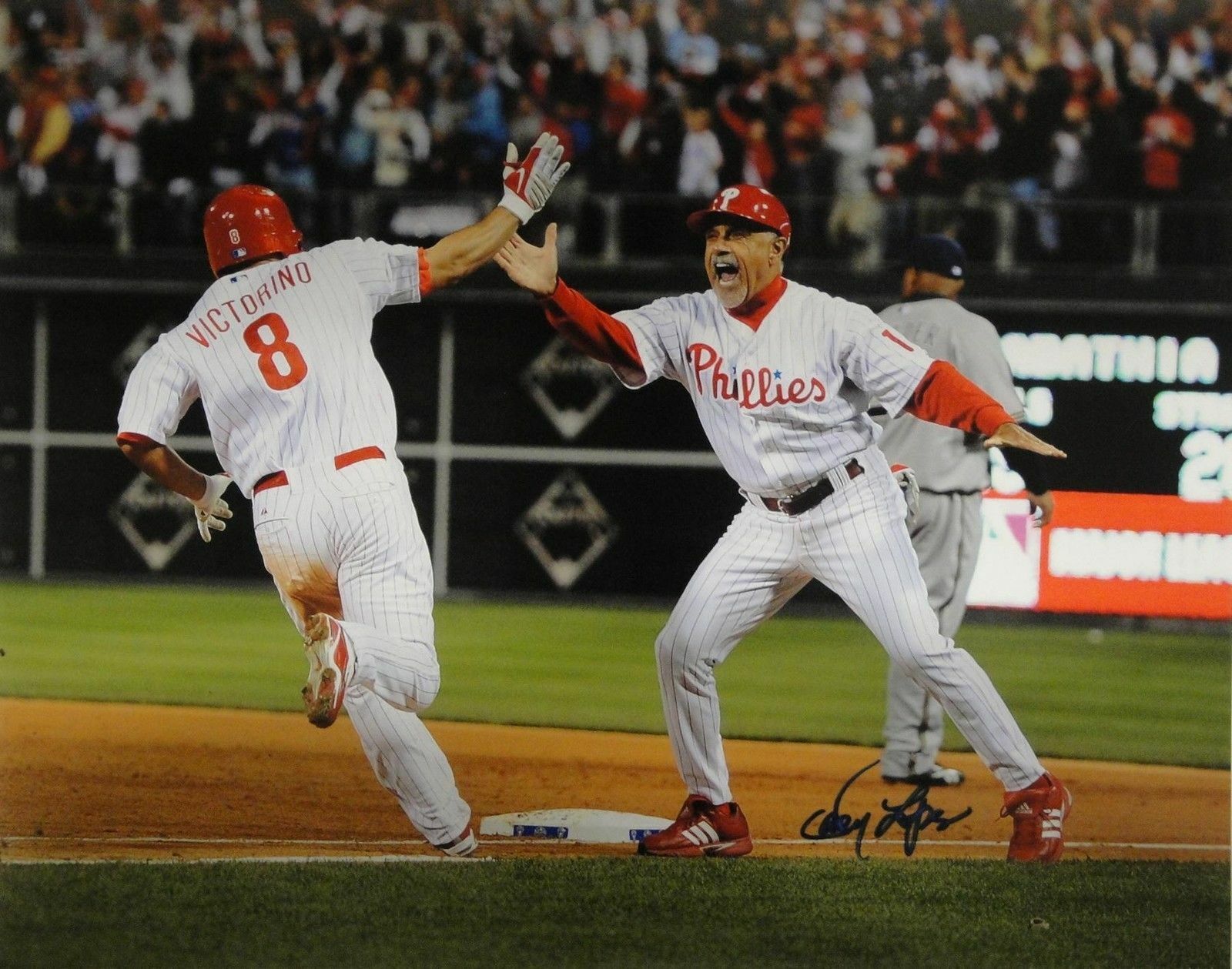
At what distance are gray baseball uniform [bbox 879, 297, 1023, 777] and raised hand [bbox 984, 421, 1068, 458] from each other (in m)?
1.12

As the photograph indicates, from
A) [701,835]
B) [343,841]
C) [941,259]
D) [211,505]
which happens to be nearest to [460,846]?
[343,841]

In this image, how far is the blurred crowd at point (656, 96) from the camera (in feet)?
26.6

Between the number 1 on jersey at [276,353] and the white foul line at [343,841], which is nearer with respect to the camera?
the number 1 on jersey at [276,353]

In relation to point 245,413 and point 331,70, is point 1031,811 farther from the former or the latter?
point 331,70

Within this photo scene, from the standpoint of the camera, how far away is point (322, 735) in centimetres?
573

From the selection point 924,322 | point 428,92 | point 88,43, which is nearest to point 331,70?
point 428,92

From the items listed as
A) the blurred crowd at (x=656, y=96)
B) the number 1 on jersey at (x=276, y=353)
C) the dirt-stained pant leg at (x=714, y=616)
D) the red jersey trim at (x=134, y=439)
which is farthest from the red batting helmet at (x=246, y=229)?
the blurred crowd at (x=656, y=96)

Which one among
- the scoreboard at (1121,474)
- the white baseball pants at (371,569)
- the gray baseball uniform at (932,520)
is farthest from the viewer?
the scoreboard at (1121,474)

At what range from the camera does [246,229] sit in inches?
154

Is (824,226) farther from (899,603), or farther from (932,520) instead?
(899,603)

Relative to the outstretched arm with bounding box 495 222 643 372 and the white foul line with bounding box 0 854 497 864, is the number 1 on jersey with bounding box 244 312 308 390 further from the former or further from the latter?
the white foul line with bounding box 0 854 497 864

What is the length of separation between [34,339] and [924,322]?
510 centimetres

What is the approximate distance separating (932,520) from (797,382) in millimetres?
1178
